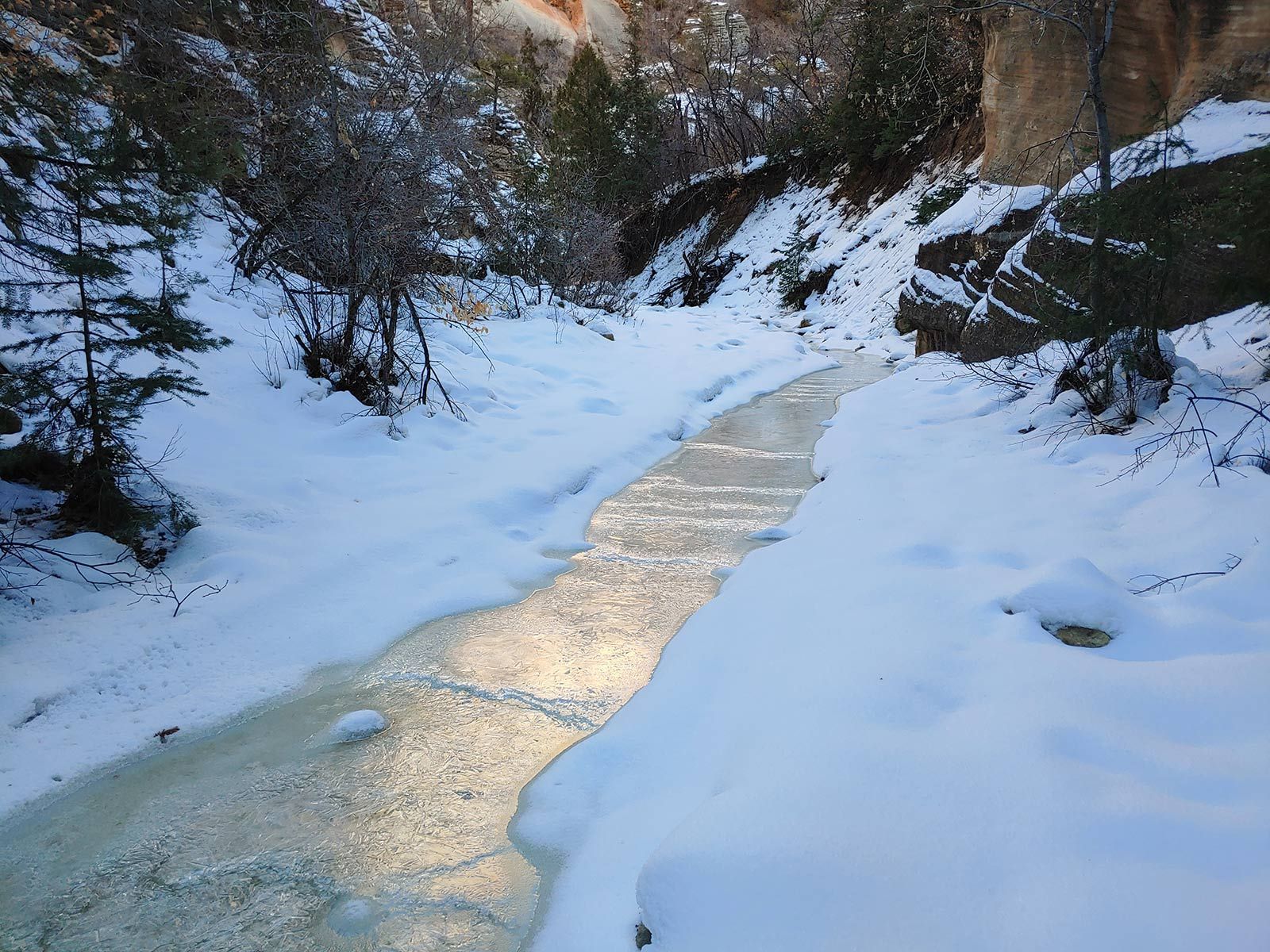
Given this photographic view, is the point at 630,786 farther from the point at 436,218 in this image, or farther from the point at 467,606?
the point at 436,218

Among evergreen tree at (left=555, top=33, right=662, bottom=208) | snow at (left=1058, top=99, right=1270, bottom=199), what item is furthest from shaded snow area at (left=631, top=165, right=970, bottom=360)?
evergreen tree at (left=555, top=33, right=662, bottom=208)

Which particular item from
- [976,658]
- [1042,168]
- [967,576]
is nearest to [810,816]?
[976,658]

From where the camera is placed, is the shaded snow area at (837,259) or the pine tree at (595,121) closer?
the shaded snow area at (837,259)

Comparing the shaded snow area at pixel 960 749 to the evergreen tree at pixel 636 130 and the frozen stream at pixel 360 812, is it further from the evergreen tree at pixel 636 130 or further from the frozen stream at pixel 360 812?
the evergreen tree at pixel 636 130

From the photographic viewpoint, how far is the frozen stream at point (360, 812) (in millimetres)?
1924

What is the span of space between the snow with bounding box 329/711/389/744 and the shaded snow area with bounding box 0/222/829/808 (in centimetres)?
41

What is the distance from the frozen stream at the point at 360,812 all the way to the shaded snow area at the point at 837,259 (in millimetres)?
7862

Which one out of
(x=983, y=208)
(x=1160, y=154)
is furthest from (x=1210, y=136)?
(x=983, y=208)

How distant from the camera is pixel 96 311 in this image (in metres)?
3.41

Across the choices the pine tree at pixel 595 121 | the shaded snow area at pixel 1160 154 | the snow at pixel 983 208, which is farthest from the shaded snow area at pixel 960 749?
the pine tree at pixel 595 121

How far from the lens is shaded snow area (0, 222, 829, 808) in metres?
2.80

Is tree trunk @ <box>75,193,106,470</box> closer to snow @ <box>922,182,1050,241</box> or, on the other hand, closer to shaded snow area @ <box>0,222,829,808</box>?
shaded snow area @ <box>0,222,829,808</box>

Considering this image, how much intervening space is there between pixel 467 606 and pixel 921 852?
2396mm

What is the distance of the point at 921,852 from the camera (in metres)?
1.77
